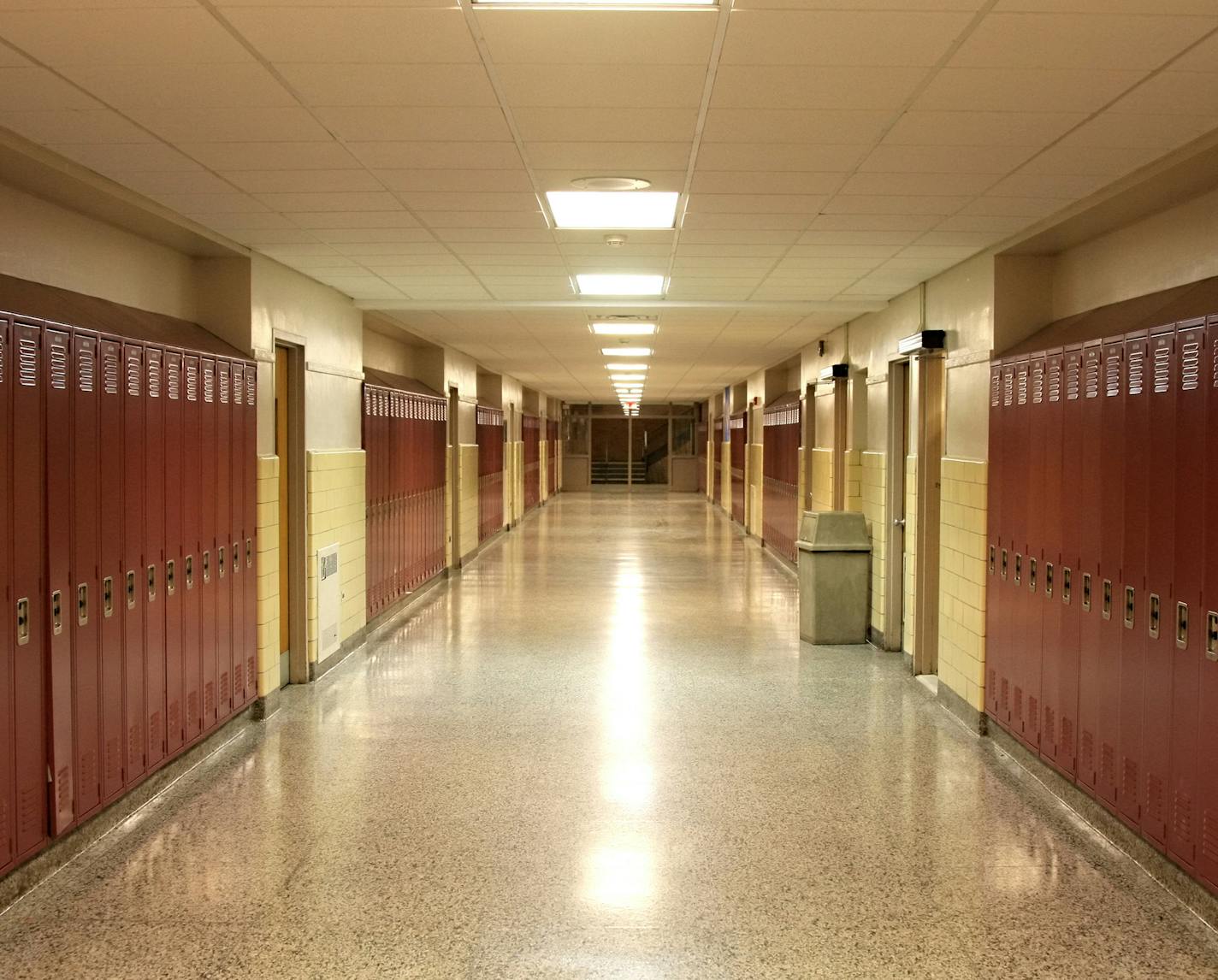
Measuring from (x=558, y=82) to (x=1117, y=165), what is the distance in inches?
82.8

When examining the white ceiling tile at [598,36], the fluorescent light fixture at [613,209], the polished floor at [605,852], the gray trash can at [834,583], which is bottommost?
the polished floor at [605,852]

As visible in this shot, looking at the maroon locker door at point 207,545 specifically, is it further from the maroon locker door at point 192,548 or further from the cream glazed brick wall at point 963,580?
the cream glazed brick wall at point 963,580

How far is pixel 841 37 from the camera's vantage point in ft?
8.39

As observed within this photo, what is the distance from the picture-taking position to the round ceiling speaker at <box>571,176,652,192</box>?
4004 mm

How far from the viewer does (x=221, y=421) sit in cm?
491

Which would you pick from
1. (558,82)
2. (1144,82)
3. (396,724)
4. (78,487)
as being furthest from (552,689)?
(1144,82)

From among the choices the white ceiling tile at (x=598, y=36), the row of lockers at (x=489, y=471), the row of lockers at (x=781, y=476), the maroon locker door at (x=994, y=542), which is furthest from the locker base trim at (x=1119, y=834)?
the row of lockers at (x=489, y=471)

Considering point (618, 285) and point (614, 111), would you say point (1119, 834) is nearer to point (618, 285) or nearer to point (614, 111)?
point (614, 111)

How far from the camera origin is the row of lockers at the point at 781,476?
1147cm

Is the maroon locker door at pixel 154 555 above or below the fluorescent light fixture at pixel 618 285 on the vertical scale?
below

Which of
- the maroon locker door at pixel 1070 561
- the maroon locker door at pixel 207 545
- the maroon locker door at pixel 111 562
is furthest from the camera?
the maroon locker door at pixel 207 545

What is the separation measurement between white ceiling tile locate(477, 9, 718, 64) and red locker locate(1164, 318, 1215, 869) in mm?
1863

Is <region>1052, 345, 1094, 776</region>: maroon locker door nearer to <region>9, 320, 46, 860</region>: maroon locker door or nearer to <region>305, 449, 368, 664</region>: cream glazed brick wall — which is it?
<region>9, 320, 46, 860</region>: maroon locker door

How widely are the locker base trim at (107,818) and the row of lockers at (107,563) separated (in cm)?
5
